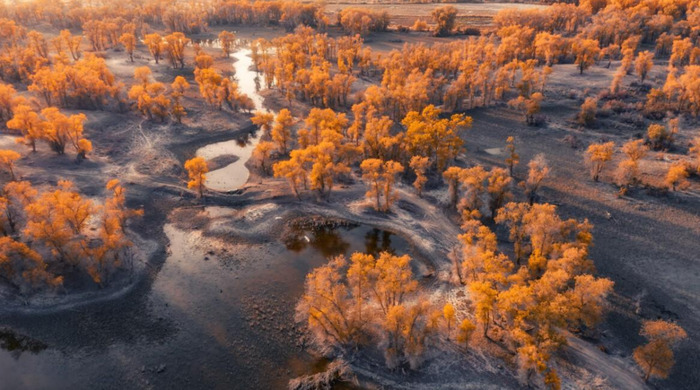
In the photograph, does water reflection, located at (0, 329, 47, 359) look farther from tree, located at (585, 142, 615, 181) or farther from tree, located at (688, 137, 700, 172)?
tree, located at (688, 137, 700, 172)

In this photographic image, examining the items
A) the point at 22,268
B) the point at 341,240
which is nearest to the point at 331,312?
the point at 341,240

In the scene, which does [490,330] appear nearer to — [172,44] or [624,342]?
[624,342]

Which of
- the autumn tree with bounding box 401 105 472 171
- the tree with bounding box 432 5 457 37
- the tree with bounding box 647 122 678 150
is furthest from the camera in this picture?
the tree with bounding box 432 5 457 37

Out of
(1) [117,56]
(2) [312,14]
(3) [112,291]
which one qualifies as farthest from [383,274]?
(2) [312,14]

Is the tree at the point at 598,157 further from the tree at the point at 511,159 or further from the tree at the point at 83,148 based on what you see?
the tree at the point at 83,148

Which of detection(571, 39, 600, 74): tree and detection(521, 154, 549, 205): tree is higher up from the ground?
detection(571, 39, 600, 74): tree

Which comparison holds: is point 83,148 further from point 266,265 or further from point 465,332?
point 465,332

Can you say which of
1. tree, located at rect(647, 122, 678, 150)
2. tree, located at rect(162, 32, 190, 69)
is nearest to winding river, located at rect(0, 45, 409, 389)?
tree, located at rect(647, 122, 678, 150)
